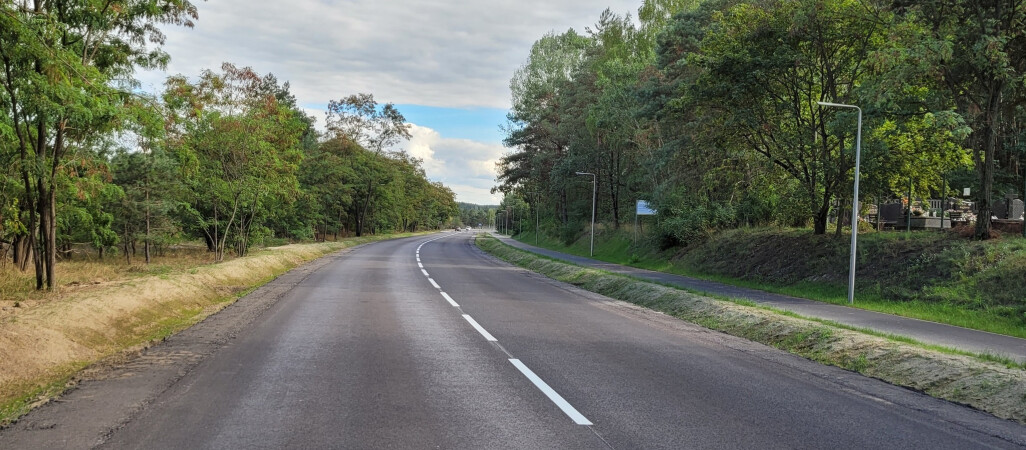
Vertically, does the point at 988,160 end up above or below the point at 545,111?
below

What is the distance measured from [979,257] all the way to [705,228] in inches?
655

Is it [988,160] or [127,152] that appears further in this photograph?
[127,152]

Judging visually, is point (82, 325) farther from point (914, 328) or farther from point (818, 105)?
point (818, 105)

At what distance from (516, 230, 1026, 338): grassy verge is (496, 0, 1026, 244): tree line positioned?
1654mm

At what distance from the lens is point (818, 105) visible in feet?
83.3

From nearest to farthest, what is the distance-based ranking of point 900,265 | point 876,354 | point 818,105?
point 876,354 → point 900,265 → point 818,105

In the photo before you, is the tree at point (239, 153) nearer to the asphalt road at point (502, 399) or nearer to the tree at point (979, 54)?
the asphalt road at point (502, 399)

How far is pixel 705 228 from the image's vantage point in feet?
112

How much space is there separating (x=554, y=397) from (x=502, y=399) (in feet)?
1.65

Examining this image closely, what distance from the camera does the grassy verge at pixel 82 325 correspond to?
643cm

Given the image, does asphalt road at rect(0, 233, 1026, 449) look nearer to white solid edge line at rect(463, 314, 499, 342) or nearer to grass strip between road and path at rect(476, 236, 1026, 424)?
white solid edge line at rect(463, 314, 499, 342)

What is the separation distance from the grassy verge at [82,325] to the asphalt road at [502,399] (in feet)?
2.71

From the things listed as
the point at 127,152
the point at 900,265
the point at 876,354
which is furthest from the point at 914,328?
the point at 127,152

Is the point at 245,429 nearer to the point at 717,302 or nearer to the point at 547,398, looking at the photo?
the point at 547,398
